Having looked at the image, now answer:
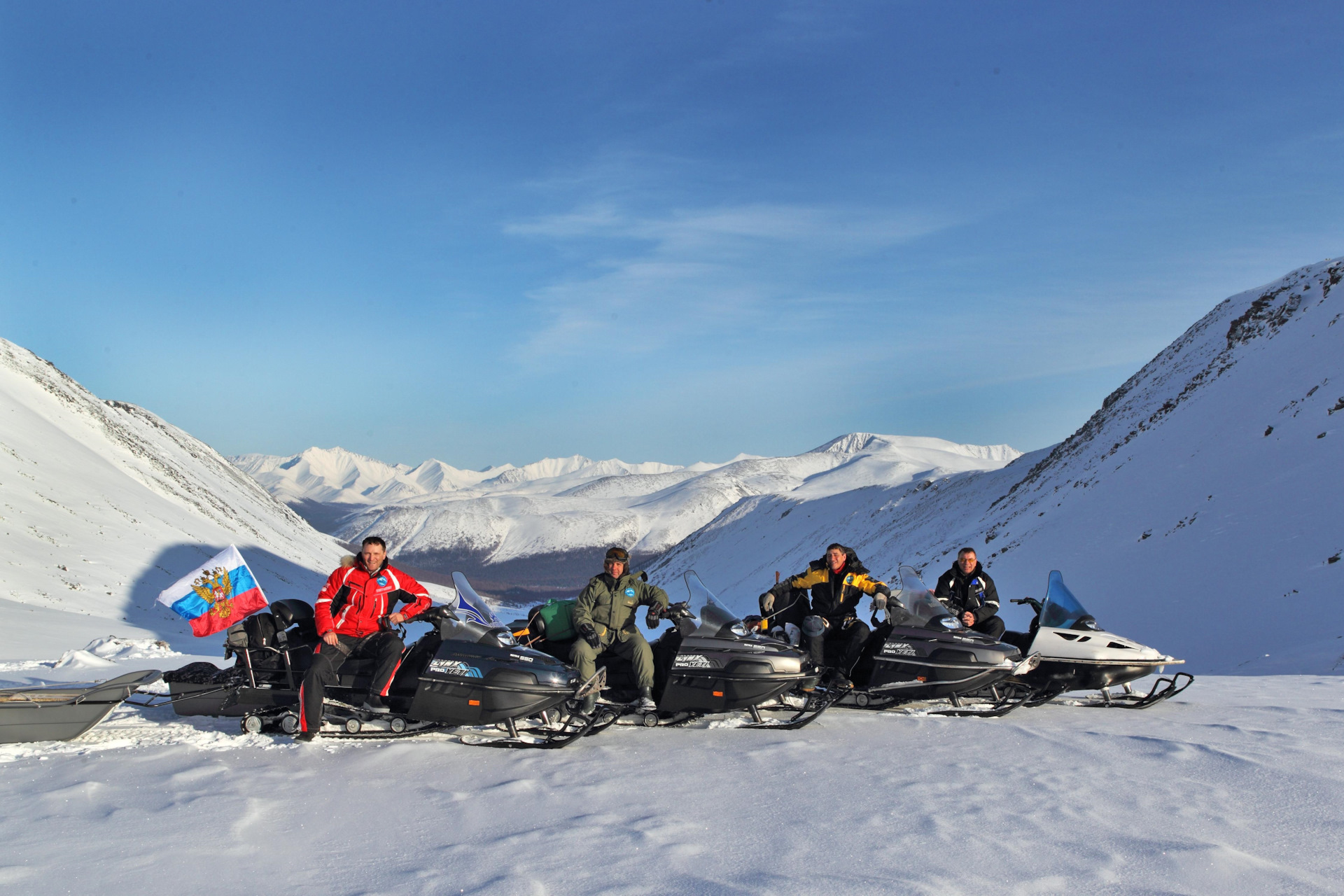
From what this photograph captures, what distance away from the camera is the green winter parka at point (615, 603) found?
7059 millimetres

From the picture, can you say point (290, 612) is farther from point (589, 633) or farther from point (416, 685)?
point (589, 633)

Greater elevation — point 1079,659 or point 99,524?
point 99,524

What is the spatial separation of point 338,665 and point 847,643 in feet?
13.9

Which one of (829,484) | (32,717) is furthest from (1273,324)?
(829,484)

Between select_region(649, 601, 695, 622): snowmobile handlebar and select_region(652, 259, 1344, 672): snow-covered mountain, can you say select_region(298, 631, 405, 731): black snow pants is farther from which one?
select_region(652, 259, 1344, 672): snow-covered mountain

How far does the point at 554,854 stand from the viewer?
13.8 ft

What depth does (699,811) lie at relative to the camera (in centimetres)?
489

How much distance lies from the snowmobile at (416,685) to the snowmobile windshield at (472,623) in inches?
0.4

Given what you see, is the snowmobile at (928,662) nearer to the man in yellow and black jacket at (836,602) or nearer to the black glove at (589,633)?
the man in yellow and black jacket at (836,602)

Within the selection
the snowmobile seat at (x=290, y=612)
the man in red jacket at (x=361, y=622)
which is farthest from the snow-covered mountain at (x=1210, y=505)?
the snowmobile seat at (x=290, y=612)

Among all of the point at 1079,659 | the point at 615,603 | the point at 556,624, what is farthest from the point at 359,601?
the point at 1079,659

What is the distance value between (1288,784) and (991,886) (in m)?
2.61

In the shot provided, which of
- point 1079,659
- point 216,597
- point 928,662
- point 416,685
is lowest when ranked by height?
point 1079,659

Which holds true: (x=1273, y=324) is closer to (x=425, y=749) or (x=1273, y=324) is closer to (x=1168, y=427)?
(x=1168, y=427)
